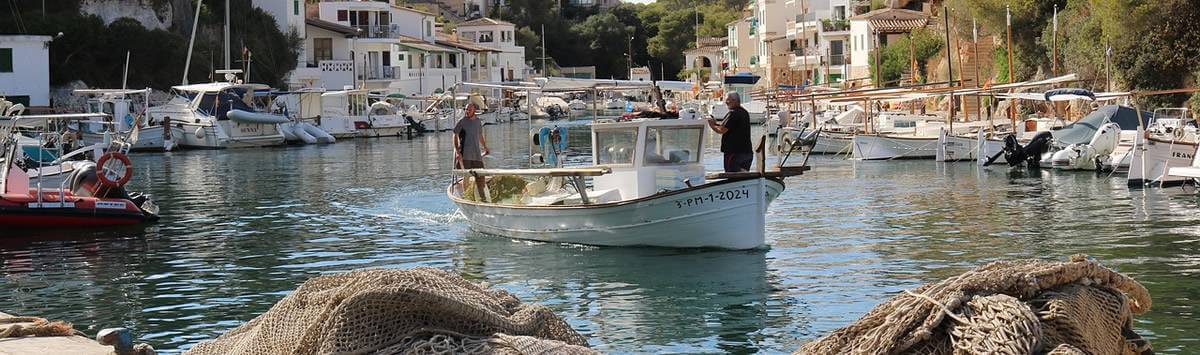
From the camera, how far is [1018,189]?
28.9m

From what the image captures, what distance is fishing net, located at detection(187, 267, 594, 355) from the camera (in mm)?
6348

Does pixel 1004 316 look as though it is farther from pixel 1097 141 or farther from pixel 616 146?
pixel 1097 141

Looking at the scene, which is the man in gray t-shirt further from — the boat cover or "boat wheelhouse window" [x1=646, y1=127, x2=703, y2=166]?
the boat cover

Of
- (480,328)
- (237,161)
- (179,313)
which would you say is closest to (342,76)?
(237,161)

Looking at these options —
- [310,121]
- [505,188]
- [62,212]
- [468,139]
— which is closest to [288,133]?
[310,121]

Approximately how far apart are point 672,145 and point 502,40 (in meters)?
96.2

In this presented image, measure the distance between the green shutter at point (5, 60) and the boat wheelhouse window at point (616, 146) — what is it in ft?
135

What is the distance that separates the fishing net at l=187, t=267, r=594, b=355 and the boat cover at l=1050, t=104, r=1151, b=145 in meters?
29.4

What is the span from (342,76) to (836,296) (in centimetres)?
6719

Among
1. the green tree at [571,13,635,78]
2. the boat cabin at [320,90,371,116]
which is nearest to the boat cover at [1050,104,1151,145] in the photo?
the boat cabin at [320,90,371,116]

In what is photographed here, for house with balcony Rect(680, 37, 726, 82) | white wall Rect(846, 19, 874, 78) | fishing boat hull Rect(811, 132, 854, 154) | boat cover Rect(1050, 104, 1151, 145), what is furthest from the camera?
house with balcony Rect(680, 37, 726, 82)

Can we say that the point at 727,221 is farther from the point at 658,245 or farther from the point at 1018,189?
the point at 1018,189

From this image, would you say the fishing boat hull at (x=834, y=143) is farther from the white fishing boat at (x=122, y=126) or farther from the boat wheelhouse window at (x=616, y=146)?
the boat wheelhouse window at (x=616, y=146)

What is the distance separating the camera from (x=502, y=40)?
114 meters
